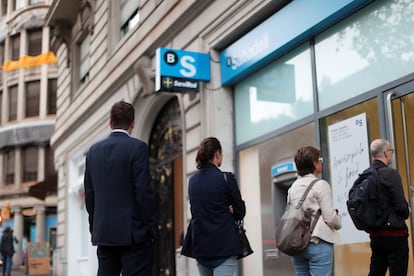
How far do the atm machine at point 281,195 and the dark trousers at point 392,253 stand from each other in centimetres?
260

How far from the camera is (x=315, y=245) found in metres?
4.75

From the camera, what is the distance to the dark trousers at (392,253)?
4.74m

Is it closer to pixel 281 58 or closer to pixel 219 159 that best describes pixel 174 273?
pixel 281 58

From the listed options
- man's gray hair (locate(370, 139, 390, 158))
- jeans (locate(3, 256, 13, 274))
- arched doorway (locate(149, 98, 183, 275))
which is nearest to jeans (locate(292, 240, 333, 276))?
man's gray hair (locate(370, 139, 390, 158))

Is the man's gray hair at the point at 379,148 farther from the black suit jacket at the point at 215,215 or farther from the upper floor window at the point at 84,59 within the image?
the upper floor window at the point at 84,59

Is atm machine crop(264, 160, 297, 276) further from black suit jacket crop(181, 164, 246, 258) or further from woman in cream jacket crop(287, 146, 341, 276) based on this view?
woman in cream jacket crop(287, 146, 341, 276)

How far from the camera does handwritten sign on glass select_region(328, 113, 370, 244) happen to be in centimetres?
640

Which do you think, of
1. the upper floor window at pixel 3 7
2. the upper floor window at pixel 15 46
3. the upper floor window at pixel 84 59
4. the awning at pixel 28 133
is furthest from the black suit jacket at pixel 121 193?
the upper floor window at pixel 3 7

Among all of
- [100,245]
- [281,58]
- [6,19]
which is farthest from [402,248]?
[6,19]

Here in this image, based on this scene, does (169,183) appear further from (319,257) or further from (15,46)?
(15,46)

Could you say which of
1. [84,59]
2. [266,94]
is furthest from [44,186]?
[266,94]

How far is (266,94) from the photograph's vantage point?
28.0 ft

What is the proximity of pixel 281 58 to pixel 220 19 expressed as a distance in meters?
1.45

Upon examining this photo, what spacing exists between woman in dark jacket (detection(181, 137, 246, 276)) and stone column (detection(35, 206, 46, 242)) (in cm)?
3667
